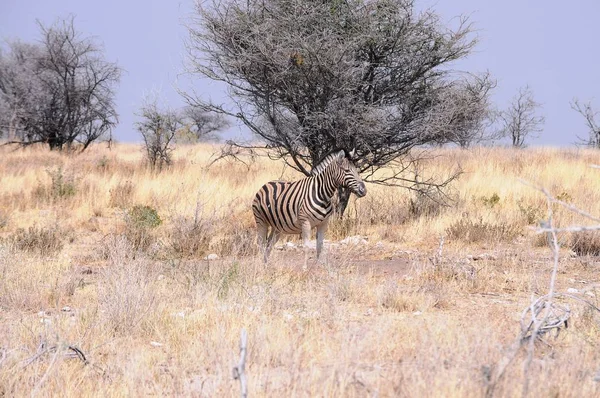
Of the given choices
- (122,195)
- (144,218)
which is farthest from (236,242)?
(122,195)

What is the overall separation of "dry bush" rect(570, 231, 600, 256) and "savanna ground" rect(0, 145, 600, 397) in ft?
0.12

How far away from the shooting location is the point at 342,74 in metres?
12.5

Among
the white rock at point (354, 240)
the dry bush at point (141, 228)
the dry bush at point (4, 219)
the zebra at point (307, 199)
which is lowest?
the white rock at point (354, 240)

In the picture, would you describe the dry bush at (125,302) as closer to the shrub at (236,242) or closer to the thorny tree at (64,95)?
the shrub at (236,242)

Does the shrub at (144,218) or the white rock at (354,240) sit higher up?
the shrub at (144,218)

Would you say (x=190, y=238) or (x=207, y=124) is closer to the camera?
(x=190, y=238)

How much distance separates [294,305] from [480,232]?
589 cm

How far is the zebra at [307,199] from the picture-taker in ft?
32.4

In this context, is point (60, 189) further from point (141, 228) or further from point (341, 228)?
point (341, 228)

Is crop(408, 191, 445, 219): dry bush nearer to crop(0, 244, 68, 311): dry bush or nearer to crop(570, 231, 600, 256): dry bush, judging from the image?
crop(570, 231, 600, 256): dry bush

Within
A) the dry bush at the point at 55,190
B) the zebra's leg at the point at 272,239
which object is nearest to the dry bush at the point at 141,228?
the zebra's leg at the point at 272,239

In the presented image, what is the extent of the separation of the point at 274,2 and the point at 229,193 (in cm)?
484

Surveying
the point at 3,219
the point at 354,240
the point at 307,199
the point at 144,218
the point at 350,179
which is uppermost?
the point at 350,179

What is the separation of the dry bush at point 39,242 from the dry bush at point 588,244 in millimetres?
7355
